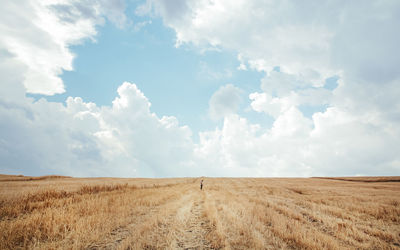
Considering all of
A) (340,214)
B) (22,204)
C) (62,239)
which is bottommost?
(340,214)

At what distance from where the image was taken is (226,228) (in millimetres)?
8031

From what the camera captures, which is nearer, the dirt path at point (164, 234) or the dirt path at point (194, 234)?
the dirt path at point (164, 234)

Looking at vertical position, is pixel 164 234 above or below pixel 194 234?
above

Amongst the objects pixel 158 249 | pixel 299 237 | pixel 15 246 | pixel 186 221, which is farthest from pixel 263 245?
pixel 15 246

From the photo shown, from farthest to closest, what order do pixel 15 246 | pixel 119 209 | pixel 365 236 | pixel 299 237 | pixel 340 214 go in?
pixel 340 214 → pixel 119 209 → pixel 365 236 → pixel 299 237 → pixel 15 246

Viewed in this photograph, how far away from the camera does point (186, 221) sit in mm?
9453

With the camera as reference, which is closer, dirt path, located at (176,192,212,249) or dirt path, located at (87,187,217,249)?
dirt path, located at (87,187,217,249)

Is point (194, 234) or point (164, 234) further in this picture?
point (194, 234)

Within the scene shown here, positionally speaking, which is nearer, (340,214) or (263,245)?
(263,245)

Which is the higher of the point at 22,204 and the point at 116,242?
the point at 22,204

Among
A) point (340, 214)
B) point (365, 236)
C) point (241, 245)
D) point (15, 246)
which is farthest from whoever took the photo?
point (340, 214)

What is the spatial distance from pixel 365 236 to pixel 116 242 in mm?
10097

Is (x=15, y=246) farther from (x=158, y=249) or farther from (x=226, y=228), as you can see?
(x=226, y=228)

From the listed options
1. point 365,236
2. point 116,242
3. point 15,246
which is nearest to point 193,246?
point 116,242
